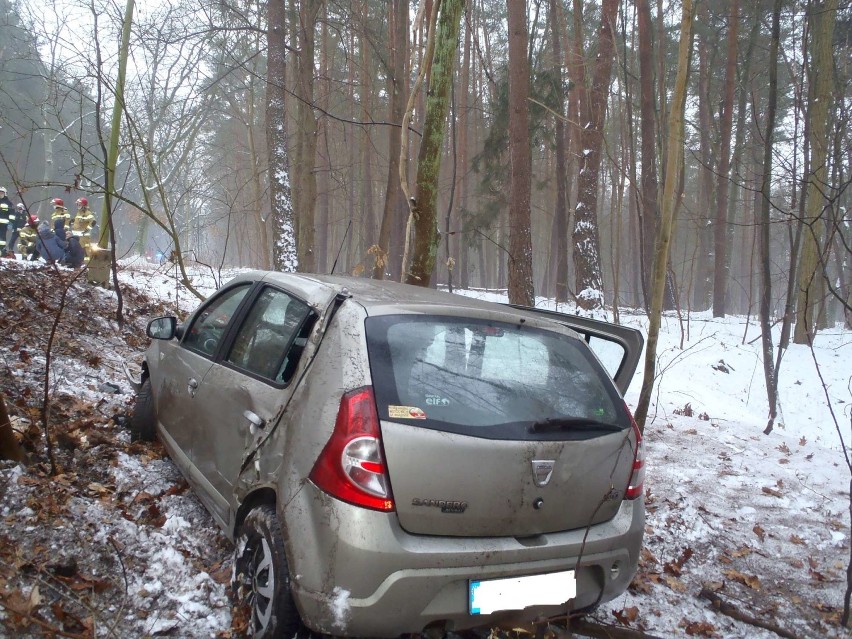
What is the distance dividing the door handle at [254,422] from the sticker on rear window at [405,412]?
29.5 inches

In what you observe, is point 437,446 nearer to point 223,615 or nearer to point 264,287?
point 223,615

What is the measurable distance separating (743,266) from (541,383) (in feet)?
178

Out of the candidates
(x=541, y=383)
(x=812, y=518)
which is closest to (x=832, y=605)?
(x=812, y=518)

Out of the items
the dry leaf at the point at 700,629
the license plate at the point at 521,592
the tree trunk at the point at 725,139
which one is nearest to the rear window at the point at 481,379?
the license plate at the point at 521,592

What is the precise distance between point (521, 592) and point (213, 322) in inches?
100.0

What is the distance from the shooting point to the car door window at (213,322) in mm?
3729

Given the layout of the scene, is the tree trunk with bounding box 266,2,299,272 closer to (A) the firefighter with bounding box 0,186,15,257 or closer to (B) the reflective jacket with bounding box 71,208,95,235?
(B) the reflective jacket with bounding box 71,208,95,235

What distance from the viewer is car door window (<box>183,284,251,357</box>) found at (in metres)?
3.73

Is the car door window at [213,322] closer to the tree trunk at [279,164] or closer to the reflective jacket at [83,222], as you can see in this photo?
the tree trunk at [279,164]

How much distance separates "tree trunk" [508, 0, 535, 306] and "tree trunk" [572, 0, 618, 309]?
350cm

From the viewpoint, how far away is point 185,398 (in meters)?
3.84

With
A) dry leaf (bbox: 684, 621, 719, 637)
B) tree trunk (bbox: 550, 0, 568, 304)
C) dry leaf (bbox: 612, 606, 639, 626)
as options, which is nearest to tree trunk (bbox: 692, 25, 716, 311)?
tree trunk (bbox: 550, 0, 568, 304)

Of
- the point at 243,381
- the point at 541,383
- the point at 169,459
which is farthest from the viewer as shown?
the point at 169,459

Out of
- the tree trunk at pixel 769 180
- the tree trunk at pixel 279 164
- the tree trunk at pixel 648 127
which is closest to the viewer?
the tree trunk at pixel 769 180
